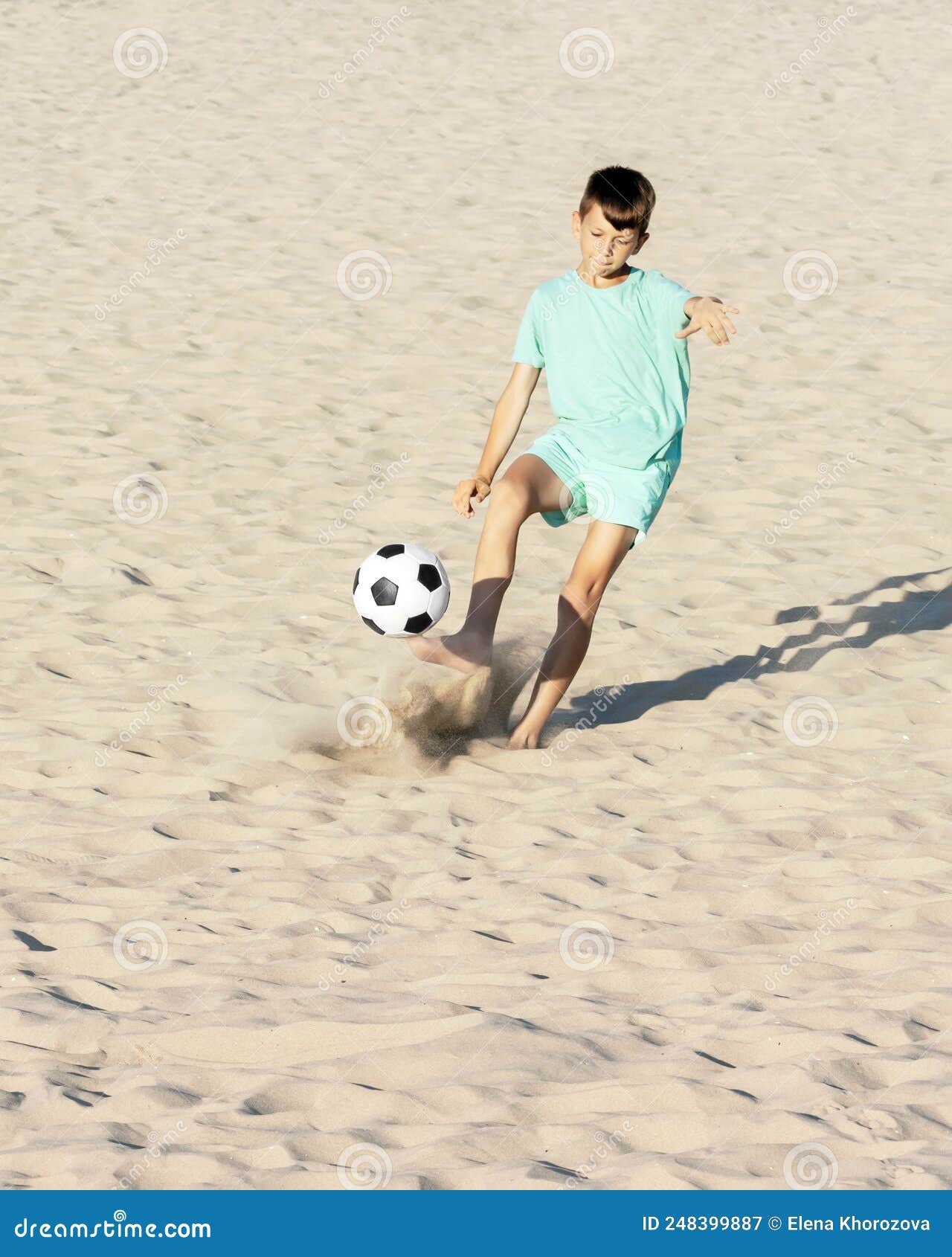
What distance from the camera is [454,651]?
4301 millimetres

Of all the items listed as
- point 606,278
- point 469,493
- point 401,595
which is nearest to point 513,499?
point 469,493

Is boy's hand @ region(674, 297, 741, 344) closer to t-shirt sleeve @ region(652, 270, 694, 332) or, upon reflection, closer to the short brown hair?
t-shirt sleeve @ region(652, 270, 694, 332)

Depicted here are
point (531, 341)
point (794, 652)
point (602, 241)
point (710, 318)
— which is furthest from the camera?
point (794, 652)

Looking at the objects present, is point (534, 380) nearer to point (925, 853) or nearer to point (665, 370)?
point (665, 370)

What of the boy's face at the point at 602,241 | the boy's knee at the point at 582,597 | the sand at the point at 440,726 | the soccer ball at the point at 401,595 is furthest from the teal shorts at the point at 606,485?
the sand at the point at 440,726

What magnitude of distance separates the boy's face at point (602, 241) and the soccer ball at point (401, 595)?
3.01 ft

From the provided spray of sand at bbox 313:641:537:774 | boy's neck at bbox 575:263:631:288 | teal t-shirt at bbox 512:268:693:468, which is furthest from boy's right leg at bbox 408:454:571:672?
boy's neck at bbox 575:263:631:288

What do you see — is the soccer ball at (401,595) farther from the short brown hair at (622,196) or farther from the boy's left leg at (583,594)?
the short brown hair at (622,196)

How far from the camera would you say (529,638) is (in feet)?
17.1

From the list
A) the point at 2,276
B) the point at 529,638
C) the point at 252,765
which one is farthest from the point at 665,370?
the point at 2,276

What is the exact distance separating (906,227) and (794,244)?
0.98m

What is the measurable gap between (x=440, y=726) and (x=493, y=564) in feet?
1.66

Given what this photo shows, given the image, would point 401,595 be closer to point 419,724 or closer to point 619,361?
point 419,724

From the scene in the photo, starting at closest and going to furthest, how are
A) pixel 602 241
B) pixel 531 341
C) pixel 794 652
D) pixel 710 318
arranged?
pixel 710 318 → pixel 602 241 → pixel 531 341 → pixel 794 652
